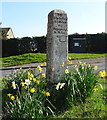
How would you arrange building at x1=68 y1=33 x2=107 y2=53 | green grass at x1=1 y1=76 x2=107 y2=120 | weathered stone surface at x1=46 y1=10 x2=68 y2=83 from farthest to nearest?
1. building at x1=68 y1=33 x2=107 y2=53
2. weathered stone surface at x1=46 y1=10 x2=68 y2=83
3. green grass at x1=1 y1=76 x2=107 y2=120

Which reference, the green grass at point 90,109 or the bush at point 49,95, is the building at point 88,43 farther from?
the green grass at point 90,109

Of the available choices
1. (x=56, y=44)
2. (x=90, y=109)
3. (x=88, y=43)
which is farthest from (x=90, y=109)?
(x=88, y=43)

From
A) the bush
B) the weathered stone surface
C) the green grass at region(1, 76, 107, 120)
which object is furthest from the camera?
the weathered stone surface

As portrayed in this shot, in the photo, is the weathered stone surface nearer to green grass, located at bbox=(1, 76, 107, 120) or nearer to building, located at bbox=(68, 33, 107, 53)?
green grass, located at bbox=(1, 76, 107, 120)

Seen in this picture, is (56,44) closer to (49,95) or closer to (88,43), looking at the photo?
(49,95)

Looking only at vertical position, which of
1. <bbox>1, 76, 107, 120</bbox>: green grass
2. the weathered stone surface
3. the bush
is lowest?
<bbox>1, 76, 107, 120</bbox>: green grass

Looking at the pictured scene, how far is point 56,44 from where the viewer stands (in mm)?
5273

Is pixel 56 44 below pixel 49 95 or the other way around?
the other way around

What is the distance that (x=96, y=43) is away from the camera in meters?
26.0

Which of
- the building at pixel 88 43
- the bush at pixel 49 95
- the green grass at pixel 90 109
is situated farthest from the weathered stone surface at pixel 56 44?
the building at pixel 88 43

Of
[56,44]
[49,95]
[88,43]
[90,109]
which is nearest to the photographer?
[49,95]

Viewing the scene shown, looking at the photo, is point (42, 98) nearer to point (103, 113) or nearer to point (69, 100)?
point (69, 100)

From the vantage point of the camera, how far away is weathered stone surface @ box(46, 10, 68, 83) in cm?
527

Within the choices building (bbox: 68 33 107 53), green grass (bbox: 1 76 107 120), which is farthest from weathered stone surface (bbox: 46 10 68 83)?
building (bbox: 68 33 107 53)
